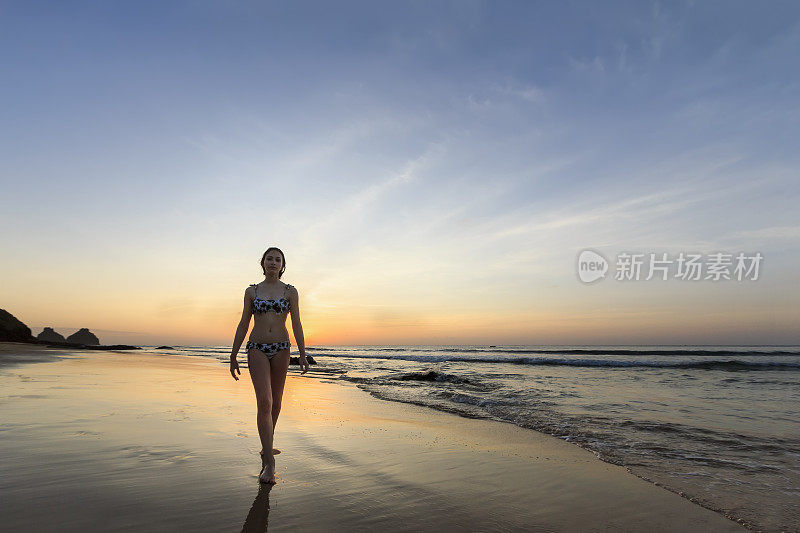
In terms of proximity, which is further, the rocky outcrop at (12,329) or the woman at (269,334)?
the rocky outcrop at (12,329)

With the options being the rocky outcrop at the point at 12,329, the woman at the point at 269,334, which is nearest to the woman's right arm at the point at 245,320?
the woman at the point at 269,334

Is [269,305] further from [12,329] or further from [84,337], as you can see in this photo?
[84,337]

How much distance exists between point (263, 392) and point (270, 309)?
972 millimetres

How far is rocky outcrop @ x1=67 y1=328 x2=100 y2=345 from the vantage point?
11925cm

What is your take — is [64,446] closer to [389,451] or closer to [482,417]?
[389,451]

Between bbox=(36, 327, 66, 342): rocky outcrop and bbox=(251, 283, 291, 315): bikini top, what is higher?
bbox=(251, 283, 291, 315): bikini top

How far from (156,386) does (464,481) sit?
10.9m

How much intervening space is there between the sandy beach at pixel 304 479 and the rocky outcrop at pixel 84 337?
13965 cm

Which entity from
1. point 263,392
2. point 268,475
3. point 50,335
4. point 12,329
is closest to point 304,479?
point 268,475

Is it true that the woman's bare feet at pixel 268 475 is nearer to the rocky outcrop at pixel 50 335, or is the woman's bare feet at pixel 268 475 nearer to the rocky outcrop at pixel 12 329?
the rocky outcrop at pixel 12 329

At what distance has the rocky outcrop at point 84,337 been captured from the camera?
11925cm

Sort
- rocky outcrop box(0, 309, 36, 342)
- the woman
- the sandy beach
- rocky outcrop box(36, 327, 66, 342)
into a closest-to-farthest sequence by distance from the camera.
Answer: the sandy beach < the woman < rocky outcrop box(0, 309, 36, 342) < rocky outcrop box(36, 327, 66, 342)

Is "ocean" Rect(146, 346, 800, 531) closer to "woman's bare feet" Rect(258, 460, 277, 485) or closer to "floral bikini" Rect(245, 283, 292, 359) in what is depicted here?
"woman's bare feet" Rect(258, 460, 277, 485)

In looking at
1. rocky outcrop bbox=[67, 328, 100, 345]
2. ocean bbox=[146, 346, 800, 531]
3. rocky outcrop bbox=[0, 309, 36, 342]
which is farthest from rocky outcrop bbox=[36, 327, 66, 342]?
ocean bbox=[146, 346, 800, 531]
